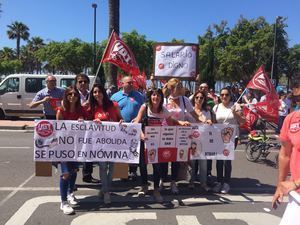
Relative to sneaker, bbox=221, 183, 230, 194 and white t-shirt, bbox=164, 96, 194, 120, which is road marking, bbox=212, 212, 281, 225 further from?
white t-shirt, bbox=164, 96, 194, 120

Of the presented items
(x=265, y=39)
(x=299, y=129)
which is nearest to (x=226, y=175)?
(x=299, y=129)

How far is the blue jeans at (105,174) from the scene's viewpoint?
235 inches

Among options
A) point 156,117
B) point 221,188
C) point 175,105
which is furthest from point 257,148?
point 156,117

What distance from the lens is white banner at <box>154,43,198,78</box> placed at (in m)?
10.1

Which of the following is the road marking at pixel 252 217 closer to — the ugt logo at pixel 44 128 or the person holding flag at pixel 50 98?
the ugt logo at pixel 44 128

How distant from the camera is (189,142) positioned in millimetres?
6410

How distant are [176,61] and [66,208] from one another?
222 inches

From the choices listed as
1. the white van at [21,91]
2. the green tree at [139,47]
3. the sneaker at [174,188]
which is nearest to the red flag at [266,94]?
the sneaker at [174,188]

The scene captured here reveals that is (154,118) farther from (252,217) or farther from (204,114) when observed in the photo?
(252,217)

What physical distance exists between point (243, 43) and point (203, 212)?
3947 cm

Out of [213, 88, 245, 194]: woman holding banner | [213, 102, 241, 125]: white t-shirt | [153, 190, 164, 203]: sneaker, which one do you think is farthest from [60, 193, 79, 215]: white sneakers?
[213, 102, 241, 125]: white t-shirt

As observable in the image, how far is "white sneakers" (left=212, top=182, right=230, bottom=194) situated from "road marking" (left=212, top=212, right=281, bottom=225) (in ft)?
3.49

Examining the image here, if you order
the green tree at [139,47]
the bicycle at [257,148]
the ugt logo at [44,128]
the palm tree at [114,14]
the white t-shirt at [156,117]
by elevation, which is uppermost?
the green tree at [139,47]

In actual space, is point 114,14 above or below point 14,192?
above
